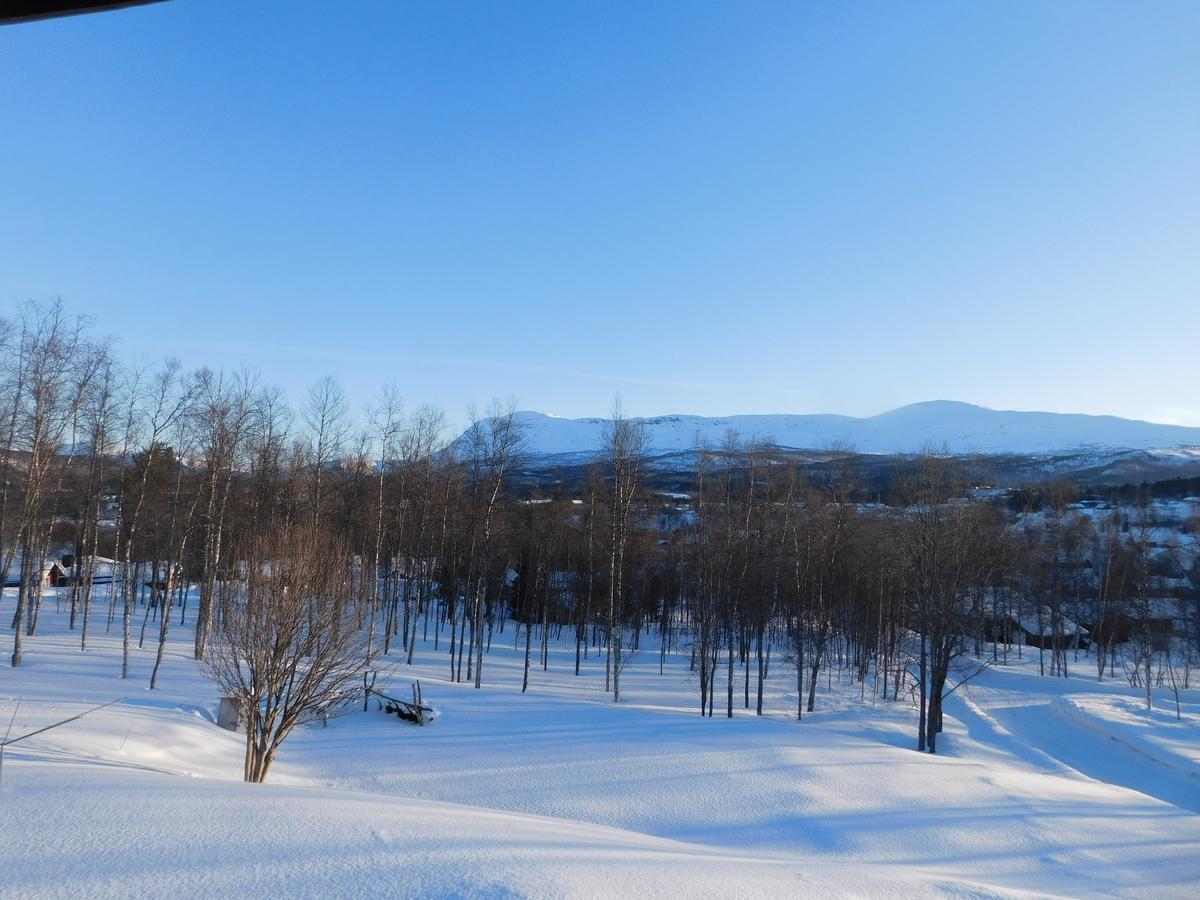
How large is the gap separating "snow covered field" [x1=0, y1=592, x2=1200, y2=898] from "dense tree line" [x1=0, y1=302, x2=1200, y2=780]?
2.17m

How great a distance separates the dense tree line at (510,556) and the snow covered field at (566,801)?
7.13 ft

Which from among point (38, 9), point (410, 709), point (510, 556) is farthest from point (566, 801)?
point (510, 556)

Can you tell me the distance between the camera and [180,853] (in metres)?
6.50

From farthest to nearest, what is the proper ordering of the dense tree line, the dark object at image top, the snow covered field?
1. the dense tree line
2. the snow covered field
3. the dark object at image top

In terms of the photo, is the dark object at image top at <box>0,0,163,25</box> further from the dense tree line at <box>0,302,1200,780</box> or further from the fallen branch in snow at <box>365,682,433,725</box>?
the fallen branch in snow at <box>365,682,433,725</box>

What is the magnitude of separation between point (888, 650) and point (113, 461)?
39.4 meters

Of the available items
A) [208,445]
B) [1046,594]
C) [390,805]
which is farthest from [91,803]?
[1046,594]

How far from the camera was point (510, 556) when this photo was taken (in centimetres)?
4450

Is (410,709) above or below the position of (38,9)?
below

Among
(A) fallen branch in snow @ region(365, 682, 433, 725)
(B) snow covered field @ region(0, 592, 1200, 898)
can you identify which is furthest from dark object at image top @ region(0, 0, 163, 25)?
(A) fallen branch in snow @ region(365, 682, 433, 725)

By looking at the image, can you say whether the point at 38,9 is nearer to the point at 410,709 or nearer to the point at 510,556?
the point at 410,709

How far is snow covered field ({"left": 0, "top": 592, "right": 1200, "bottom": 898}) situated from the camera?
21.7ft

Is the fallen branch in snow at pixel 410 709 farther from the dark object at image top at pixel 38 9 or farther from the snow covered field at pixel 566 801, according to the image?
the dark object at image top at pixel 38 9

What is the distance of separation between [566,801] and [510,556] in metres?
30.8
